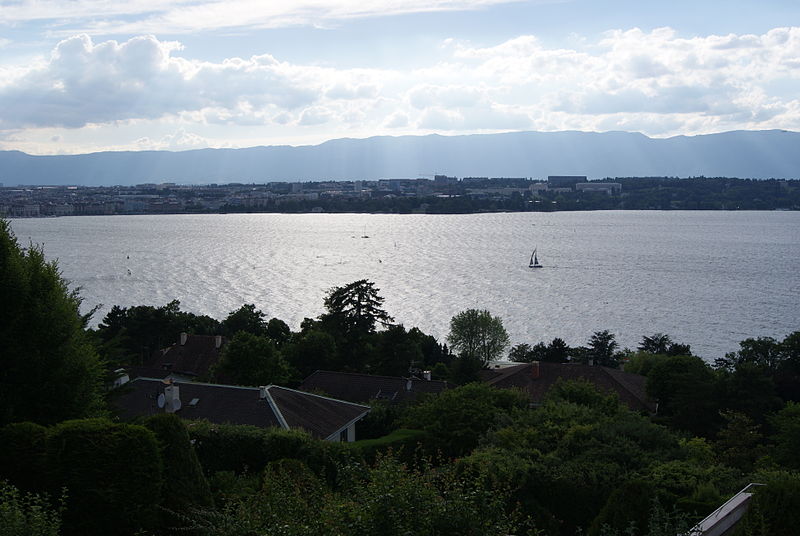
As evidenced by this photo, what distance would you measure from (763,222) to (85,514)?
189 meters

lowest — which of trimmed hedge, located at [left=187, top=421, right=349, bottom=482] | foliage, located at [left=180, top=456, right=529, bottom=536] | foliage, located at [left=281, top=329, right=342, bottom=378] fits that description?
foliage, located at [left=281, top=329, right=342, bottom=378]

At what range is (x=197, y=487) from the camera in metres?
9.06

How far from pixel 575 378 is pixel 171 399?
1597 centimetres

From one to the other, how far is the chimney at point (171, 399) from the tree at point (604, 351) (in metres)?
31.5

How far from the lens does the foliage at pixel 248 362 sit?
27422 mm

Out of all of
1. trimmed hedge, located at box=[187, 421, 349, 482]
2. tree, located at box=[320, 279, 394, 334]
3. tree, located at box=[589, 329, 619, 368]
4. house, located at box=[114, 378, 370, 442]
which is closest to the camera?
trimmed hedge, located at box=[187, 421, 349, 482]

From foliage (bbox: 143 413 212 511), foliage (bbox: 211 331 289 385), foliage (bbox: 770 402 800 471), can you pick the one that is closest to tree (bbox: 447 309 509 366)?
foliage (bbox: 211 331 289 385)

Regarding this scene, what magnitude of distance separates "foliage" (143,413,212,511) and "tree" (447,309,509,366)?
40.5m

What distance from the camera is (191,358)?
3497 centimetres

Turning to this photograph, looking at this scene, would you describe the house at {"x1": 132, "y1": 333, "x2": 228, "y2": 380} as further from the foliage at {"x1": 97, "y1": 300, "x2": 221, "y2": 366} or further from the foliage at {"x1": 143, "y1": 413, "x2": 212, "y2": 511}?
the foliage at {"x1": 143, "y1": 413, "x2": 212, "y2": 511}

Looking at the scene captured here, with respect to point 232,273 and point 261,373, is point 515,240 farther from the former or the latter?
point 261,373

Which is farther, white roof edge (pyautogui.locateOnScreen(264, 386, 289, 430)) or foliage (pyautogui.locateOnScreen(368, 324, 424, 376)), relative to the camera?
foliage (pyautogui.locateOnScreen(368, 324, 424, 376))

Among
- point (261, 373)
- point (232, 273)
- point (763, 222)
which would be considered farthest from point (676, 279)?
point (763, 222)

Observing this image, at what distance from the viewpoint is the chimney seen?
62.0 feet
